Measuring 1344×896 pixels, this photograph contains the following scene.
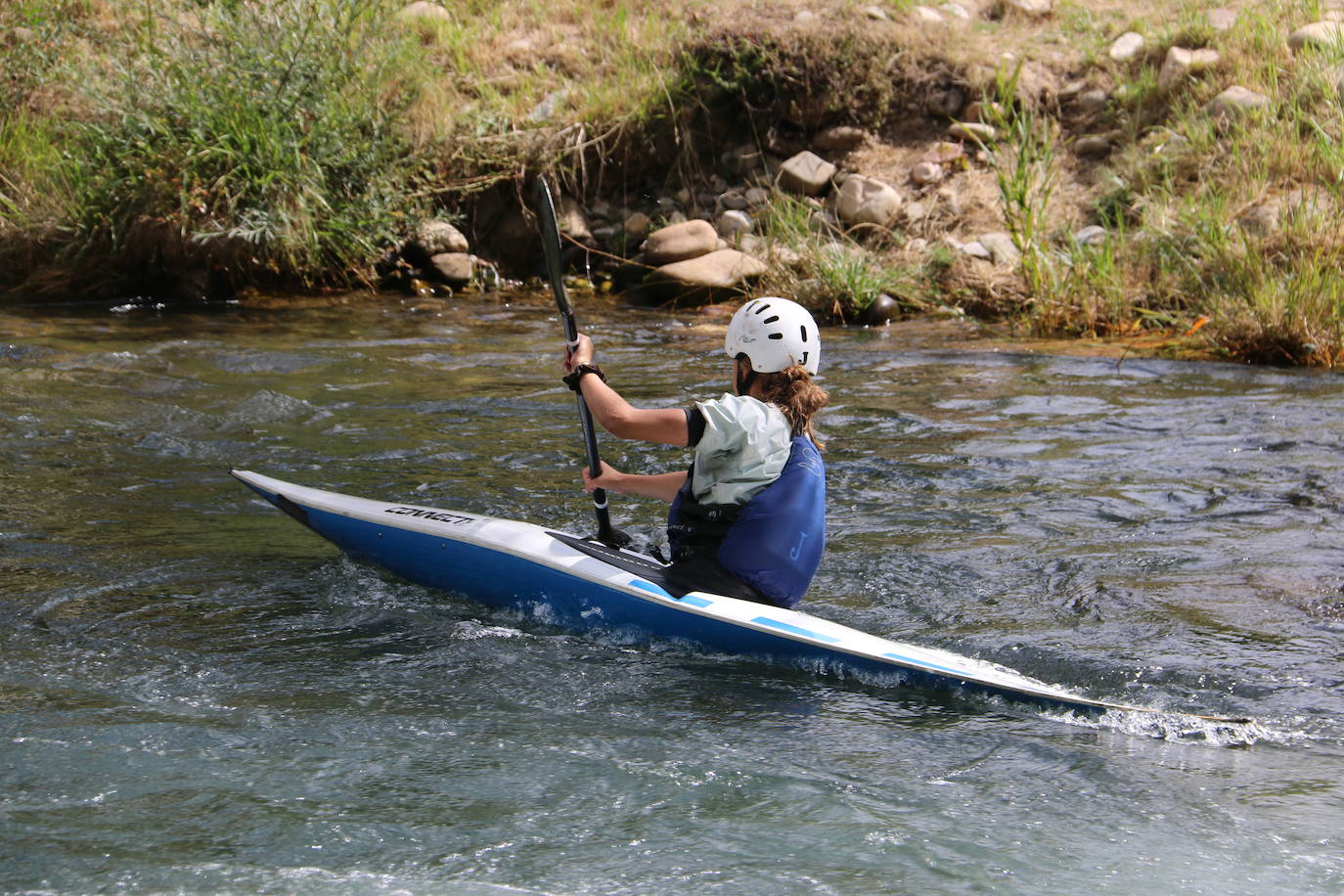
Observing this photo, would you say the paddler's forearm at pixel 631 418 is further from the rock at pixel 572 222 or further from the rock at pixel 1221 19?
the rock at pixel 1221 19

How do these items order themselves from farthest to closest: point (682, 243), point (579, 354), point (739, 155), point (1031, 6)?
point (1031, 6), point (739, 155), point (682, 243), point (579, 354)

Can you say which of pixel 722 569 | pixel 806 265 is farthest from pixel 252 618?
pixel 806 265

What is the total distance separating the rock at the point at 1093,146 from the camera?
435 inches

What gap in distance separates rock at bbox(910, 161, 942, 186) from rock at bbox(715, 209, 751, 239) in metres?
1.52

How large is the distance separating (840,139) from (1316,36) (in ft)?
12.9

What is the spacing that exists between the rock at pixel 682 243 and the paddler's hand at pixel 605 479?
6.82m

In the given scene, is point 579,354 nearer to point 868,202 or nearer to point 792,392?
point 792,392

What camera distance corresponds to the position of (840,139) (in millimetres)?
11500

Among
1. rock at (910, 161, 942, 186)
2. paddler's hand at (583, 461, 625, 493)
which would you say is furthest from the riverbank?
paddler's hand at (583, 461, 625, 493)

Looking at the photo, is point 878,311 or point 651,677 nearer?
point 651,677

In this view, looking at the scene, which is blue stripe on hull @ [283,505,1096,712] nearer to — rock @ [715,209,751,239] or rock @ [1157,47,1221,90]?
rock @ [715,209,751,239]

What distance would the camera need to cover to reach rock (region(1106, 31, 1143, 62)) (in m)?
11.6

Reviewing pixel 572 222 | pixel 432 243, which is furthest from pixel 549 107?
pixel 432 243

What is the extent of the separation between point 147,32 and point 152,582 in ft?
25.3
